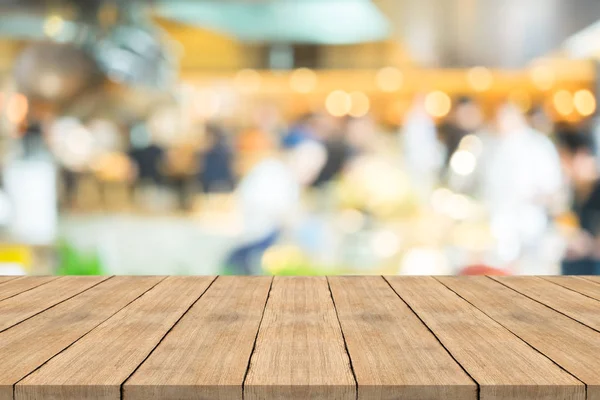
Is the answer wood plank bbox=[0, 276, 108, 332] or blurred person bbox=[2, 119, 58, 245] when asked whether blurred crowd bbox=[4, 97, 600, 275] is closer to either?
blurred person bbox=[2, 119, 58, 245]

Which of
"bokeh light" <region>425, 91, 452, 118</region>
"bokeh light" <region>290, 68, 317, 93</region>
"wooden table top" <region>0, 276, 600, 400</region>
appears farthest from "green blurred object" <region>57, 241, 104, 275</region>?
"wooden table top" <region>0, 276, 600, 400</region>

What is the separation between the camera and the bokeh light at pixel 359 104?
597cm

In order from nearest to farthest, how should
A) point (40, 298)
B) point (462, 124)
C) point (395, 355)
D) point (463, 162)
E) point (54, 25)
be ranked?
1. point (395, 355)
2. point (40, 298)
3. point (54, 25)
4. point (463, 162)
5. point (462, 124)

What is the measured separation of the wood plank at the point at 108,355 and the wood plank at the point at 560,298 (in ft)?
1.99

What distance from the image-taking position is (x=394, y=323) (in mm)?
1128

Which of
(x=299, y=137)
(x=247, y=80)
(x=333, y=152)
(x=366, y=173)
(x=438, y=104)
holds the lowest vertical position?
(x=366, y=173)

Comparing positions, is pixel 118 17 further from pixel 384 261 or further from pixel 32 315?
pixel 32 315

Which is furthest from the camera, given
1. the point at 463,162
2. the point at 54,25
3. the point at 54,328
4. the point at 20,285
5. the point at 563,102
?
the point at 563,102

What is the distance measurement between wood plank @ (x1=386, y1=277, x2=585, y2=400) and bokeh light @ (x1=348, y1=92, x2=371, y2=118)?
4.67 m

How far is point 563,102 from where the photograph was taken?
5.90 meters

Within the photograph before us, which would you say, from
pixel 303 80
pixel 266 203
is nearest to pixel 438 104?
pixel 303 80

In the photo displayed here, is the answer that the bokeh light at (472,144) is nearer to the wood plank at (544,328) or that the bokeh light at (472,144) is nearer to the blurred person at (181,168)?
the blurred person at (181,168)

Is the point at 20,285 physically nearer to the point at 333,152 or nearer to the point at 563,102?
the point at 333,152

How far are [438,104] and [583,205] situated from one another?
1.49m
